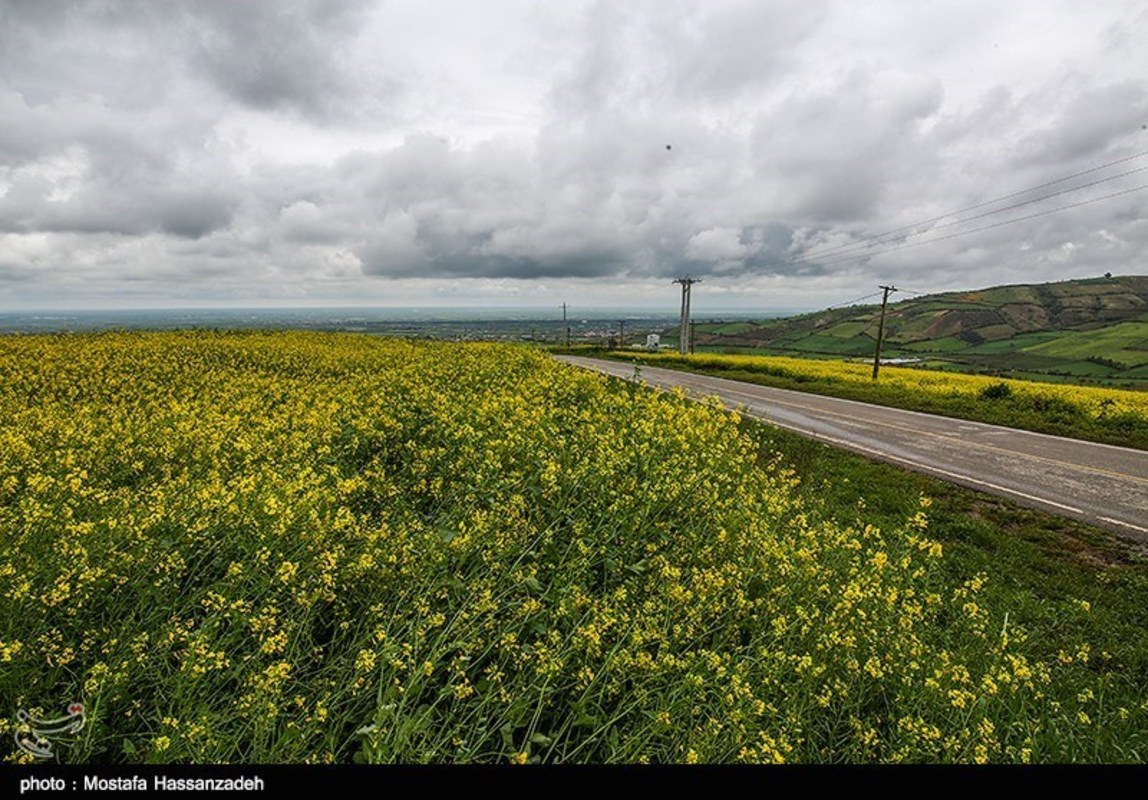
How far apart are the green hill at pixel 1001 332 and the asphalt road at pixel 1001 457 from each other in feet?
213

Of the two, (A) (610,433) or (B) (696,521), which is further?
(A) (610,433)

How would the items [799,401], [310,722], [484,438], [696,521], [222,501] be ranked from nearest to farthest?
[310,722], [222,501], [696,521], [484,438], [799,401]

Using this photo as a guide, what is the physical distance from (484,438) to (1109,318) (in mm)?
159478

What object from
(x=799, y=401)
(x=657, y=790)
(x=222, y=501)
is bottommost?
(x=799, y=401)

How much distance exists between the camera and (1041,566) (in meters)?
8.23

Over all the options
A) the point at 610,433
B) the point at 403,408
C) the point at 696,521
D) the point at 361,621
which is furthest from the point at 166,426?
the point at 696,521

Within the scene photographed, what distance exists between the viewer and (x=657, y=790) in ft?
9.32

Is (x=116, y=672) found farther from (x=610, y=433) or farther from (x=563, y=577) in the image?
(x=610, y=433)

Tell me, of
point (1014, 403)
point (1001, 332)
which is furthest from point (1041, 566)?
point (1001, 332)

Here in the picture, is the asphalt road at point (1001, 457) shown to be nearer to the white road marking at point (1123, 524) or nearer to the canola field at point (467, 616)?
the white road marking at point (1123, 524)

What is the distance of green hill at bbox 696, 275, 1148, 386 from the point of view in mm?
81938

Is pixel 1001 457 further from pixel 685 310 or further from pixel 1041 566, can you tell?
pixel 685 310

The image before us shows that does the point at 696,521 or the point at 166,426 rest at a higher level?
the point at 166,426

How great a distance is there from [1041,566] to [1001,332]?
13434 cm
